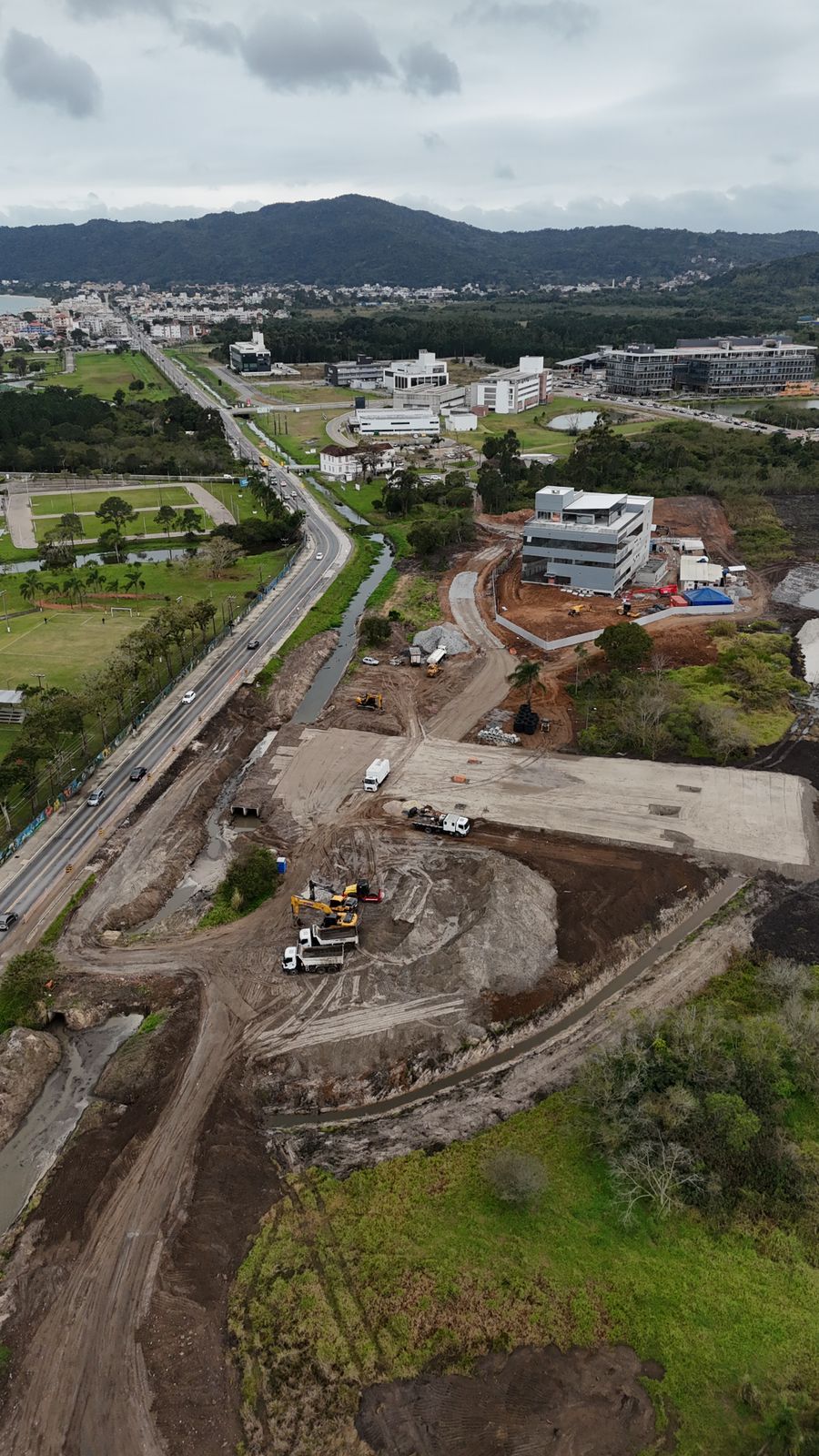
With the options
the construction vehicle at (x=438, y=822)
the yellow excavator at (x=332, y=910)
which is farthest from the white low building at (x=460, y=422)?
Answer: the yellow excavator at (x=332, y=910)

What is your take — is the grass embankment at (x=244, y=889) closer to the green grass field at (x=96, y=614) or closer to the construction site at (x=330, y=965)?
the construction site at (x=330, y=965)

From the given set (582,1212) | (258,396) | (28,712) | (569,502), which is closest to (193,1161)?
(582,1212)

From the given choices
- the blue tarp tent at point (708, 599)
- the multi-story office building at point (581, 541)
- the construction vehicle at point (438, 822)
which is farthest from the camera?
the multi-story office building at point (581, 541)

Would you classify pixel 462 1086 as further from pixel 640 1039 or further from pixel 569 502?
pixel 569 502

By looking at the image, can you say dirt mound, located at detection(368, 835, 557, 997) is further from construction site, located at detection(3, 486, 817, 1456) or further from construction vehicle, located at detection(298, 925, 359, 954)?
construction vehicle, located at detection(298, 925, 359, 954)

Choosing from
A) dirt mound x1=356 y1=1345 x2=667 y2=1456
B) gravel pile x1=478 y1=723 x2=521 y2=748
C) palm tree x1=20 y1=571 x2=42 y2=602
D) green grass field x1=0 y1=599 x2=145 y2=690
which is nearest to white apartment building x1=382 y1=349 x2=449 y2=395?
palm tree x1=20 y1=571 x2=42 y2=602

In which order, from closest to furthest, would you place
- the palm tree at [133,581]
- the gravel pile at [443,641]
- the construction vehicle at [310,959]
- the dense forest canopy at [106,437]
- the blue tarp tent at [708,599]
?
1. the construction vehicle at [310,959]
2. the gravel pile at [443,641]
3. the blue tarp tent at [708,599]
4. the palm tree at [133,581]
5. the dense forest canopy at [106,437]
